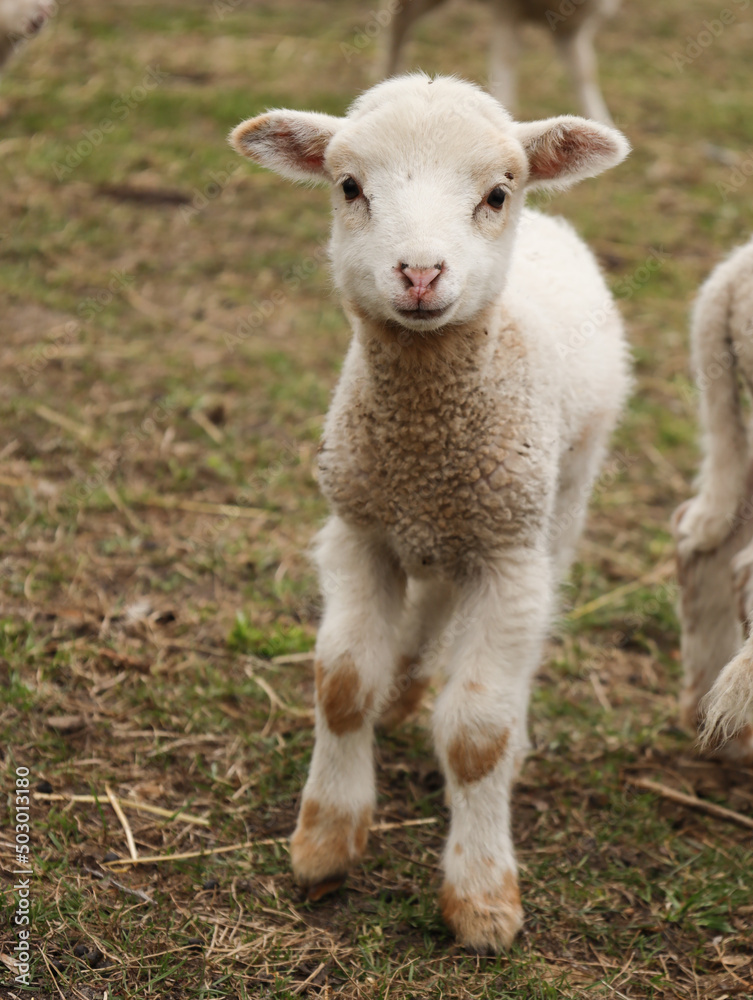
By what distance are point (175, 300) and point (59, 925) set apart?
442 cm

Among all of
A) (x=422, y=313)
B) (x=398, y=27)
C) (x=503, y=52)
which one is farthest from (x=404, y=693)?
(x=398, y=27)

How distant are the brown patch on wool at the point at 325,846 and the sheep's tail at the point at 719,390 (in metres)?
1.60

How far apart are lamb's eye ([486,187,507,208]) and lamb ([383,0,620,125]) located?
5.36 m

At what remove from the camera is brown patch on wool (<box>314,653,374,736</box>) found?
123 inches

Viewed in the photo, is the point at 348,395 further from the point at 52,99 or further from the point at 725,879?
the point at 52,99

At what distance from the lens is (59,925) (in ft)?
9.42

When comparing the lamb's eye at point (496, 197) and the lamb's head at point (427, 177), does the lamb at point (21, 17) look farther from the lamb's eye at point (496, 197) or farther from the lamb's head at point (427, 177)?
the lamb's eye at point (496, 197)

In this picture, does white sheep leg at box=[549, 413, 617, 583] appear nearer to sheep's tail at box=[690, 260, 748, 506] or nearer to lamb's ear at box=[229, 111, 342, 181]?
sheep's tail at box=[690, 260, 748, 506]

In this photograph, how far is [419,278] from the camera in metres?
2.69

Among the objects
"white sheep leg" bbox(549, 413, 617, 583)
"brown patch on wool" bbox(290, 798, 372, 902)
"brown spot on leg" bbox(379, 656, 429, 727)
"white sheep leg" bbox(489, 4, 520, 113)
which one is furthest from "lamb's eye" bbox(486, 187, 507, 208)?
"white sheep leg" bbox(489, 4, 520, 113)

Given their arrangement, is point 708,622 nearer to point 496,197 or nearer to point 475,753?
point 475,753

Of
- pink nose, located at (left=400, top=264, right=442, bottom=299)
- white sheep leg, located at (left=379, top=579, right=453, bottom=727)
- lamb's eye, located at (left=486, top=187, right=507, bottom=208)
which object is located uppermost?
lamb's eye, located at (left=486, top=187, right=507, bottom=208)

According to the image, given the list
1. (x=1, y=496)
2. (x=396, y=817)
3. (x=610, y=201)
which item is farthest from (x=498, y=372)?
(x=610, y=201)

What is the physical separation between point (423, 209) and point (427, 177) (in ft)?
0.37
